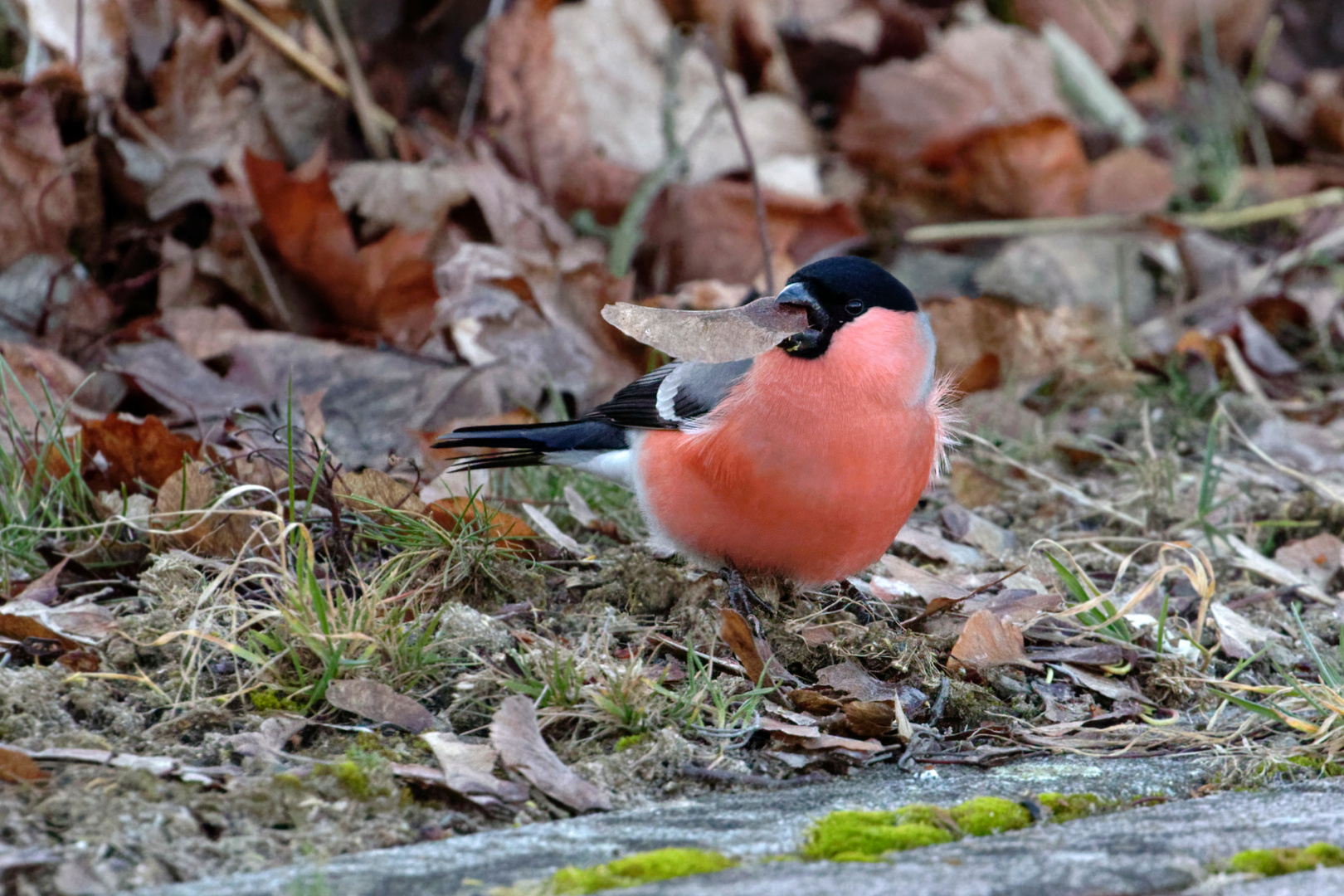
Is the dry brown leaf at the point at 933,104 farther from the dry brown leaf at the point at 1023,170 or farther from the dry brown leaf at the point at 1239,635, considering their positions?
the dry brown leaf at the point at 1239,635

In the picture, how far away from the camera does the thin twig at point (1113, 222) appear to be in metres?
6.46

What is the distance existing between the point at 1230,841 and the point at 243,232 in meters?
3.92

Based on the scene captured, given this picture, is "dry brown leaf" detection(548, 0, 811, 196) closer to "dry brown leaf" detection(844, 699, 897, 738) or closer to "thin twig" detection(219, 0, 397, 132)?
"thin twig" detection(219, 0, 397, 132)

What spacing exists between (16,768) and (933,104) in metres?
5.62

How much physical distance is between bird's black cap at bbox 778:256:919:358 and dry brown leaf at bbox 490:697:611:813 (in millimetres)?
1139

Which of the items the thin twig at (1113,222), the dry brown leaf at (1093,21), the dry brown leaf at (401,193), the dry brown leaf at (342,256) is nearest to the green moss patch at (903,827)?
the dry brown leaf at (342,256)

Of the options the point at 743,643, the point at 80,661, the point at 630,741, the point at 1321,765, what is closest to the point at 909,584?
the point at 743,643

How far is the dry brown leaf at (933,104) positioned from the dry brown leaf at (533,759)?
4804 mm

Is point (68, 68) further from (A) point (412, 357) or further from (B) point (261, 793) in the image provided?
(B) point (261, 793)

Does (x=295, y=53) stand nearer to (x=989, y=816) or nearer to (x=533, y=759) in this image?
(x=533, y=759)

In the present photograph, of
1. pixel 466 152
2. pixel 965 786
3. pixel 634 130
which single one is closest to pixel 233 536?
pixel 965 786

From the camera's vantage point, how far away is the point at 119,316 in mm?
4793

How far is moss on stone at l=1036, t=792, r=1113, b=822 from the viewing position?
226 centimetres

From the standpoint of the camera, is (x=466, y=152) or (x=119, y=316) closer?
(x=119, y=316)
